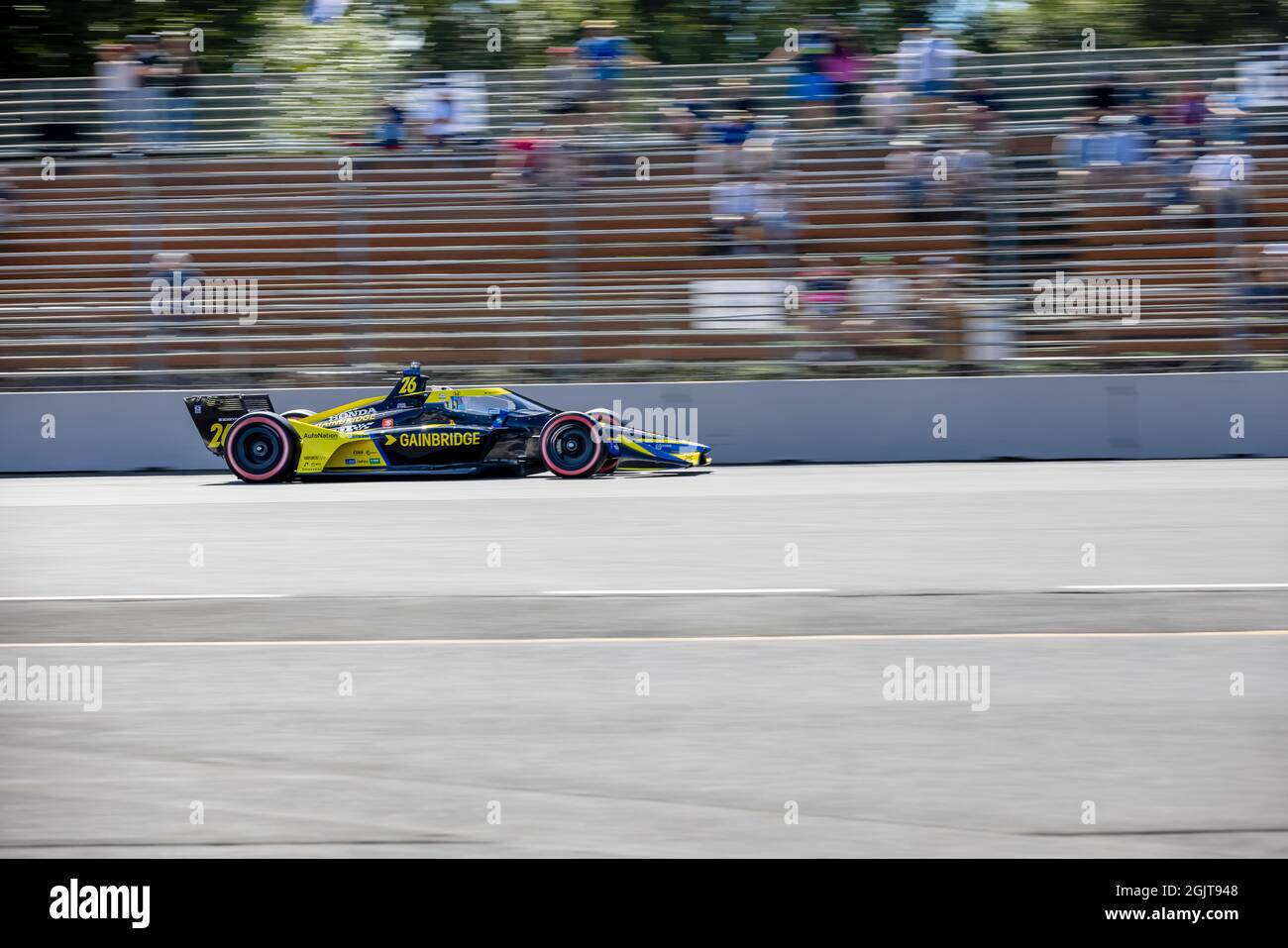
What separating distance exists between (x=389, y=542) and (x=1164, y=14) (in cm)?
2310

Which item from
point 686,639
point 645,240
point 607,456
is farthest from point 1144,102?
point 686,639

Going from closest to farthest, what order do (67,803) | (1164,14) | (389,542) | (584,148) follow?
(67,803), (389,542), (584,148), (1164,14)

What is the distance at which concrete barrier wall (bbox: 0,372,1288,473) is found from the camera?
52.1ft

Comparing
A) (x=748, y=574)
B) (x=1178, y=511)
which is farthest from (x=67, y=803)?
(x=1178, y=511)

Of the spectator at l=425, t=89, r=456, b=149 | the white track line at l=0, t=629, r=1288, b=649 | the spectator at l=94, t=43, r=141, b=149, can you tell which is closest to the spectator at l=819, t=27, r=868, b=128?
the spectator at l=425, t=89, r=456, b=149

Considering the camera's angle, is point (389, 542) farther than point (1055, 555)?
Yes

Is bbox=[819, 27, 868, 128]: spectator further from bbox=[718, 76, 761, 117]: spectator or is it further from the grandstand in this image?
bbox=[718, 76, 761, 117]: spectator

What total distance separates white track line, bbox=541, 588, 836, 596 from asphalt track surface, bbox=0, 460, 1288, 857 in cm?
3

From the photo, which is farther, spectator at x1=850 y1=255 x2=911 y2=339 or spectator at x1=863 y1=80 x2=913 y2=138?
spectator at x1=863 y1=80 x2=913 y2=138

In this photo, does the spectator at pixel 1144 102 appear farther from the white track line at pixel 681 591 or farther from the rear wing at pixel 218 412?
the white track line at pixel 681 591

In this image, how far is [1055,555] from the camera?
923 cm

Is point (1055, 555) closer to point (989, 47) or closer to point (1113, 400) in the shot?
point (1113, 400)

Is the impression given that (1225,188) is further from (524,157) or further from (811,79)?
(524,157)

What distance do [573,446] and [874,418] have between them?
11.4ft
